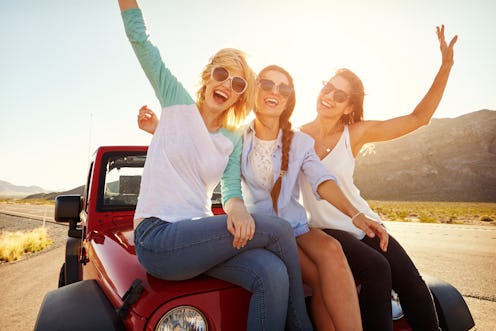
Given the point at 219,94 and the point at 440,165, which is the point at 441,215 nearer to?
the point at 219,94

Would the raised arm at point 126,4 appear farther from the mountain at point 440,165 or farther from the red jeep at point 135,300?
the mountain at point 440,165

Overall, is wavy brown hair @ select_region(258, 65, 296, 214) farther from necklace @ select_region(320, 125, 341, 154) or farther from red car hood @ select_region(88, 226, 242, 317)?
red car hood @ select_region(88, 226, 242, 317)

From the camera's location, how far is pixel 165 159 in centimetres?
218

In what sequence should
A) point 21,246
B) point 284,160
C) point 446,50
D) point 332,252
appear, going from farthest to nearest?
point 21,246 < point 446,50 < point 284,160 < point 332,252

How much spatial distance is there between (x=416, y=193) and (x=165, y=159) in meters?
85.8

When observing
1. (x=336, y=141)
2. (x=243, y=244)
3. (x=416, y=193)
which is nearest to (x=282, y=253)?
(x=243, y=244)

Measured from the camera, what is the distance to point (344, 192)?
9.80ft

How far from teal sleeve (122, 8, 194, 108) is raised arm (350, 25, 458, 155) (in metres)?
1.60

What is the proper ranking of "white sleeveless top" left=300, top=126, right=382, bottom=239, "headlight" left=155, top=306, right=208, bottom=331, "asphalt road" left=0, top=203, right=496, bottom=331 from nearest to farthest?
"headlight" left=155, top=306, right=208, bottom=331, "white sleeveless top" left=300, top=126, right=382, bottom=239, "asphalt road" left=0, top=203, right=496, bottom=331

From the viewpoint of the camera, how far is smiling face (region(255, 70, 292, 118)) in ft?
9.20

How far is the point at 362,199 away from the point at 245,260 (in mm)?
1468

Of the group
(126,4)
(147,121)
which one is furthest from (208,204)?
(126,4)

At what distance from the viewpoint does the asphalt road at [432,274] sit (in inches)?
184

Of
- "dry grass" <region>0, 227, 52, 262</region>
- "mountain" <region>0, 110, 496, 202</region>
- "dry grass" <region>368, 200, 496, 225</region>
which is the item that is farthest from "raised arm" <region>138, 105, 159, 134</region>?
"mountain" <region>0, 110, 496, 202</region>
